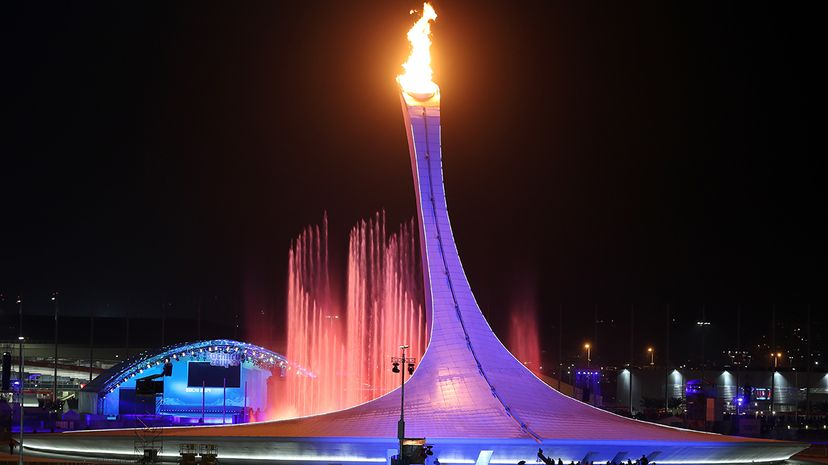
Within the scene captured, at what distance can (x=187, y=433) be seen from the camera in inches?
1147

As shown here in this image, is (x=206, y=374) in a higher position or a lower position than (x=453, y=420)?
higher

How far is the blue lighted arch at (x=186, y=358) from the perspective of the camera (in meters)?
45.3

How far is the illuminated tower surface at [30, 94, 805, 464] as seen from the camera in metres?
27.8

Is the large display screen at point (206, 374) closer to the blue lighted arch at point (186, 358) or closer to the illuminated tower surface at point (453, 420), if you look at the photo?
the blue lighted arch at point (186, 358)

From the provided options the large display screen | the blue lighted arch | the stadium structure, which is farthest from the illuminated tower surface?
the large display screen

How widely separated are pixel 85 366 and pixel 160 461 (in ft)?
127

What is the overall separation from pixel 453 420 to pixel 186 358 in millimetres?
22551

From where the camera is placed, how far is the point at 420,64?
32.9 metres

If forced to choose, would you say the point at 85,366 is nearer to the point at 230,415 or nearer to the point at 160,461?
the point at 230,415

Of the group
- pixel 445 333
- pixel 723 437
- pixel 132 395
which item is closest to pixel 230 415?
pixel 132 395

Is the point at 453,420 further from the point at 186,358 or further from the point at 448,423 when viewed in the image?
the point at 186,358

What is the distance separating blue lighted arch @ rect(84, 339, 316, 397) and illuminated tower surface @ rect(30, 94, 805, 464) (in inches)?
543

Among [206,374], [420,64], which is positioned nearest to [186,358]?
[206,374]

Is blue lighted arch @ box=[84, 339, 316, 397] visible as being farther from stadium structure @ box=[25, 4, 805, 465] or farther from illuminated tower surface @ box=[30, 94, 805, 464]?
illuminated tower surface @ box=[30, 94, 805, 464]
